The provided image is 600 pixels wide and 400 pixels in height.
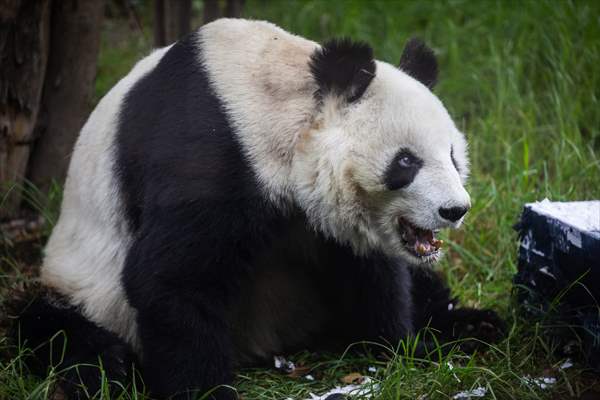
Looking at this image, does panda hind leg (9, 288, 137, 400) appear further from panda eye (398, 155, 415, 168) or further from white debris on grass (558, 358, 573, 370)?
white debris on grass (558, 358, 573, 370)

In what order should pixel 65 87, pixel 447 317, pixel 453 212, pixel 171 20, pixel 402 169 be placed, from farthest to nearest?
pixel 171 20 < pixel 65 87 < pixel 447 317 < pixel 402 169 < pixel 453 212

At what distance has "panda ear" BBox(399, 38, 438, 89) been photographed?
11.5 ft

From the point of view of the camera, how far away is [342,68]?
312 cm

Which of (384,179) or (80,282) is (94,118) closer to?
(80,282)

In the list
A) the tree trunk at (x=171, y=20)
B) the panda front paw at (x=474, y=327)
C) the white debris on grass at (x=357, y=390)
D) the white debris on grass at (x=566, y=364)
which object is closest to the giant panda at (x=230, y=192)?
the white debris on grass at (x=357, y=390)

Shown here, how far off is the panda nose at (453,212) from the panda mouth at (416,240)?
0.25m

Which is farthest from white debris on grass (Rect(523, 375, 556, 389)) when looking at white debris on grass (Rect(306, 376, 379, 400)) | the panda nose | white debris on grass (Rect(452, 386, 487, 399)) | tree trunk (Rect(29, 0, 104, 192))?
tree trunk (Rect(29, 0, 104, 192))

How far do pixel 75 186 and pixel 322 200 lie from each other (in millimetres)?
1260

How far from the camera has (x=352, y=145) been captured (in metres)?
3.11

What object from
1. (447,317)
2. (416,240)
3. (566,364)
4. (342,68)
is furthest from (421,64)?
(566,364)

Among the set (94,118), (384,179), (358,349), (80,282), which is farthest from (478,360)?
(94,118)

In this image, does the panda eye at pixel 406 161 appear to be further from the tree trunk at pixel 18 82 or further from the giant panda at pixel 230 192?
the tree trunk at pixel 18 82

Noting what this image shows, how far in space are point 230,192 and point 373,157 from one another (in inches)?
21.8

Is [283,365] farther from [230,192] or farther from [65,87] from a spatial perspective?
[65,87]
